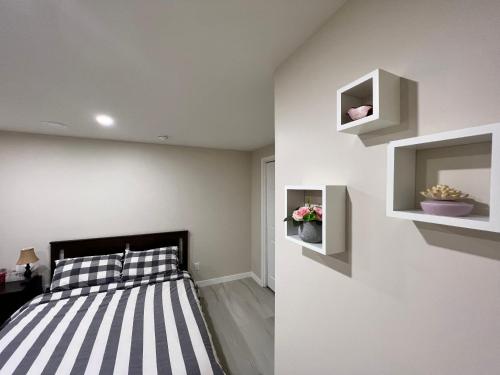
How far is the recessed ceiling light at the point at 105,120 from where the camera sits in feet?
6.65

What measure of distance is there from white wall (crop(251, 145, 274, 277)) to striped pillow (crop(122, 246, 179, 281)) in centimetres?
139

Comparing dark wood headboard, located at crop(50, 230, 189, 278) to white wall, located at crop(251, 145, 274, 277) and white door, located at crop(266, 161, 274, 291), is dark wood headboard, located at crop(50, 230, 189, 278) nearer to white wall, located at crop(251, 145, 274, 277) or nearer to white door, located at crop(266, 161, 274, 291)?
white wall, located at crop(251, 145, 274, 277)

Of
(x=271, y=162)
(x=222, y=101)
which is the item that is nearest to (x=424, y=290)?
(x=222, y=101)

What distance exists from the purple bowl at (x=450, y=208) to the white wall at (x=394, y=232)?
7 centimetres

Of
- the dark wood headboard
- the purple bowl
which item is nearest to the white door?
the dark wood headboard

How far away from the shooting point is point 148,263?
2.75 meters

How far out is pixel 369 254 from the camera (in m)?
0.74

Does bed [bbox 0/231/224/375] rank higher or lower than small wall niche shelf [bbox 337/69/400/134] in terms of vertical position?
lower

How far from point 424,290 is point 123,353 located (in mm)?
1830

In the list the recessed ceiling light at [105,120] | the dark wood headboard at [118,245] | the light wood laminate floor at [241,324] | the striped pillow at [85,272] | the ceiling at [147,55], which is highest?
the ceiling at [147,55]

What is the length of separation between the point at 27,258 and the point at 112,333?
172cm

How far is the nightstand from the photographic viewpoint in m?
2.21

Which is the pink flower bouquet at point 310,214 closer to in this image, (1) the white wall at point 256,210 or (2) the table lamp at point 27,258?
(1) the white wall at point 256,210

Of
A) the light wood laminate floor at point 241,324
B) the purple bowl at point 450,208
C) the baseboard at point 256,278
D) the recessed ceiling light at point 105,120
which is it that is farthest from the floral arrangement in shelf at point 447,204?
the baseboard at point 256,278
